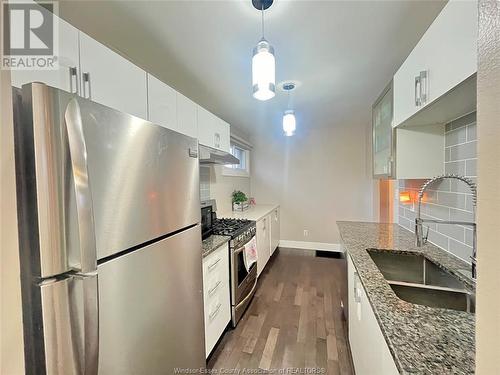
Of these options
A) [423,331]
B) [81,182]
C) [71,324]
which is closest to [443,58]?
[423,331]

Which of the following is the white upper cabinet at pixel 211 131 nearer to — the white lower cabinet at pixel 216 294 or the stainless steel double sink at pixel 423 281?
the white lower cabinet at pixel 216 294

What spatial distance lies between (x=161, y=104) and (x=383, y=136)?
1.82 metres

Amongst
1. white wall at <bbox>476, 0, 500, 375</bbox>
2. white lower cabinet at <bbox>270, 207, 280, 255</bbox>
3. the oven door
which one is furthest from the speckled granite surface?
white lower cabinet at <bbox>270, 207, 280, 255</bbox>

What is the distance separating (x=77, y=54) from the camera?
0.93 metres

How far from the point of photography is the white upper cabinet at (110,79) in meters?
0.97

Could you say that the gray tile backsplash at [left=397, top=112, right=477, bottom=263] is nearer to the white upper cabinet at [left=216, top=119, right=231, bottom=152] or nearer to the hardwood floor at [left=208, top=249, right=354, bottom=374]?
the hardwood floor at [left=208, top=249, right=354, bottom=374]

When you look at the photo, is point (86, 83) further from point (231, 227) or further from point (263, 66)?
point (231, 227)

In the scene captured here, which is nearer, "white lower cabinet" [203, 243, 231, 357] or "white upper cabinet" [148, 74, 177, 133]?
"white upper cabinet" [148, 74, 177, 133]

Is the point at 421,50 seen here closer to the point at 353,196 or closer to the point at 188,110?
the point at 188,110

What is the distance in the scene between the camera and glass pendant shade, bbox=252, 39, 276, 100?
1079mm

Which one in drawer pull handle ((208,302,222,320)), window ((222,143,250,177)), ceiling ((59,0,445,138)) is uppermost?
ceiling ((59,0,445,138))

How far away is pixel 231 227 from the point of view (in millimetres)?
2238

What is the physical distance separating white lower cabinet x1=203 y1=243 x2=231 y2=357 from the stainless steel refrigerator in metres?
0.43

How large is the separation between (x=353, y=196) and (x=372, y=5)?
3.13 meters
